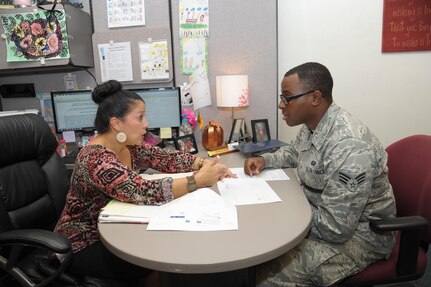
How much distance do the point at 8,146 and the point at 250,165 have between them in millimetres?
1006

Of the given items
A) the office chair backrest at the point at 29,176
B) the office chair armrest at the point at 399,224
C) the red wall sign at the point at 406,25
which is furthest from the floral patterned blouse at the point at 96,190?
the red wall sign at the point at 406,25

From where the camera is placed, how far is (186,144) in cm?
192

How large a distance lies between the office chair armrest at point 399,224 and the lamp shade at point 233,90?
3.67 ft

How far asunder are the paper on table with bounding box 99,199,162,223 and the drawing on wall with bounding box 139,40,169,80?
1213mm

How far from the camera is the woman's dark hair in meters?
1.20

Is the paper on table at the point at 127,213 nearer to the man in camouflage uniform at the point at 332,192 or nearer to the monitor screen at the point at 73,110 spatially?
the man in camouflage uniform at the point at 332,192

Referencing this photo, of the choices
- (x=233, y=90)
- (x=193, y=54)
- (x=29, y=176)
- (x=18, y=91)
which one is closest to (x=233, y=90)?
(x=233, y=90)

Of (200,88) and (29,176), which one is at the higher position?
(200,88)

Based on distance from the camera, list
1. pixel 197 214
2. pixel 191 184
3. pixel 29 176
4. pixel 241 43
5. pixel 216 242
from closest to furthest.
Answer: pixel 216 242 → pixel 197 214 → pixel 191 184 → pixel 29 176 → pixel 241 43

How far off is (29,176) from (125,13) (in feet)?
4.08

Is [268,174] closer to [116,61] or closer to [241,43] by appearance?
[241,43]

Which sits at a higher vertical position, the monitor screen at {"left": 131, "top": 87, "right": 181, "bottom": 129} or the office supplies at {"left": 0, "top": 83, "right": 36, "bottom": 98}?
the office supplies at {"left": 0, "top": 83, "right": 36, "bottom": 98}

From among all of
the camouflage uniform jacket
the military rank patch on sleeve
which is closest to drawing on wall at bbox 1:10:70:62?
the camouflage uniform jacket

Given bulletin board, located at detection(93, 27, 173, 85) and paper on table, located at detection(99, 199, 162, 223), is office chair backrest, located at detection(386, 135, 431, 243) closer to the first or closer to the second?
paper on table, located at detection(99, 199, 162, 223)
